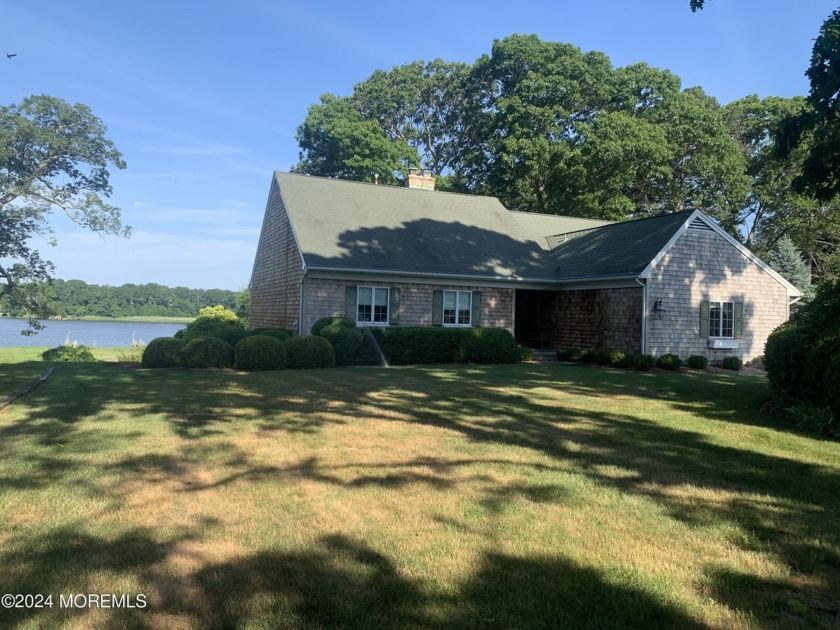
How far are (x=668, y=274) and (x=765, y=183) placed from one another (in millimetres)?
21859

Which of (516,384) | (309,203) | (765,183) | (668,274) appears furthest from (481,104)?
(516,384)

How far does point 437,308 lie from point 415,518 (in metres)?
16.3

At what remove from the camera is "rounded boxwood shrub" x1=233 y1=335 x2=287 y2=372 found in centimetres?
1462

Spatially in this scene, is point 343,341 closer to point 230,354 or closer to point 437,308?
point 230,354

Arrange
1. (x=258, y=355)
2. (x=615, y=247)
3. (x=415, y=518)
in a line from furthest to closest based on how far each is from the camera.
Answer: (x=615, y=247) < (x=258, y=355) < (x=415, y=518)

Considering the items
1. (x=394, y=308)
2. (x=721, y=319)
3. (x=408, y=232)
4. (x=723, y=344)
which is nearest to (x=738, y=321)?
(x=721, y=319)

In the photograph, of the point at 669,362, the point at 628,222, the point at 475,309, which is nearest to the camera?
the point at 669,362

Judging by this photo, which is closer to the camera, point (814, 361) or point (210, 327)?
point (814, 361)

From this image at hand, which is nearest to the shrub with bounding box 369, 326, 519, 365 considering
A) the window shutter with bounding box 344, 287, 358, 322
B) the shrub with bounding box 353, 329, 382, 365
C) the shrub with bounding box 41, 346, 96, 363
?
the shrub with bounding box 353, 329, 382, 365

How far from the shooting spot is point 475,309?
21.0m

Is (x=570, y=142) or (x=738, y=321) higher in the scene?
(x=570, y=142)

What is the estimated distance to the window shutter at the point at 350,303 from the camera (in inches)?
752

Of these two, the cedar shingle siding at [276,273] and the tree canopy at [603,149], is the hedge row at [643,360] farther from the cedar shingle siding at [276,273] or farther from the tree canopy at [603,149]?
the tree canopy at [603,149]

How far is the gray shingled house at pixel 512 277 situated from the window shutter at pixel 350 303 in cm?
5
